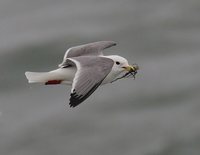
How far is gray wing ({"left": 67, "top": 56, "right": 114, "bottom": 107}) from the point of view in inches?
371

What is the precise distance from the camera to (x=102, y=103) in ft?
53.9

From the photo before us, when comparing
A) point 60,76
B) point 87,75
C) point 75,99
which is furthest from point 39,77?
point 75,99

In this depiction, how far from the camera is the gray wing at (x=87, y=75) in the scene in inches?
371

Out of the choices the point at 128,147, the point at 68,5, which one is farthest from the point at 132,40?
the point at 128,147

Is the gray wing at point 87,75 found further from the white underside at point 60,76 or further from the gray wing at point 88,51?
the gray wing at point 88,51

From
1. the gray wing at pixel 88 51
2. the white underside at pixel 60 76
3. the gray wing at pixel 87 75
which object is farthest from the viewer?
the gray wing at pixel 88 51

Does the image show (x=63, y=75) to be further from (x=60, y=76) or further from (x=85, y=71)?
(x=85, y=71)

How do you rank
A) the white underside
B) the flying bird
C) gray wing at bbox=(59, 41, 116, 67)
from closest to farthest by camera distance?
the flying bird, the white underside, gray wing at bbox=(59, 41, 116, 67)

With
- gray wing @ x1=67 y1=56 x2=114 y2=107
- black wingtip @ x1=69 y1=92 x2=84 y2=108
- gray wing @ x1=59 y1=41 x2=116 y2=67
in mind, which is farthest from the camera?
gray wing @ x1=59 y1=41 x2=116 y2=67

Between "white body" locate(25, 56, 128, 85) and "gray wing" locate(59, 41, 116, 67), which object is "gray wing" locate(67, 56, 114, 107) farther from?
"gray wing" locate(59, 41, 116, 67)

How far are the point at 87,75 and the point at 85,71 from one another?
143mm

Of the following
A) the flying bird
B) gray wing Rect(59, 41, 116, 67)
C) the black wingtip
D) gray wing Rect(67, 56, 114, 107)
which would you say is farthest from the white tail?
the black wingtip

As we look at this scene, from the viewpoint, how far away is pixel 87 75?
9938 millimetres

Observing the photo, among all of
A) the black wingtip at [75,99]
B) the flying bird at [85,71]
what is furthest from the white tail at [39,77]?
the black wingtip at [75,99]
